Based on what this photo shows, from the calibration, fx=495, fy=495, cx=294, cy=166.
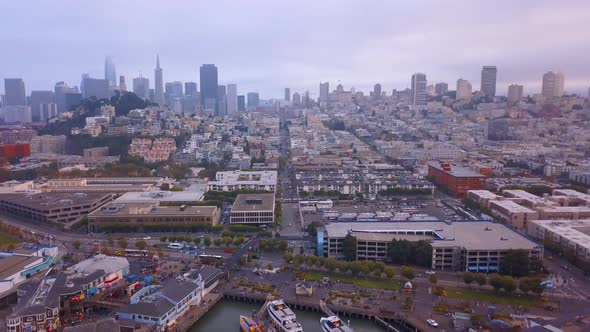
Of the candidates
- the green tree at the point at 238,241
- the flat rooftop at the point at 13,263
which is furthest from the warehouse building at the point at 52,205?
the green tree at the point at 238,241

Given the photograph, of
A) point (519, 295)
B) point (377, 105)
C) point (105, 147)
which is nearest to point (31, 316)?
point (519, 295)

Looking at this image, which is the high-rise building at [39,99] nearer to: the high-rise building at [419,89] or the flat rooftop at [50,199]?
the high-rise building at [419,89]

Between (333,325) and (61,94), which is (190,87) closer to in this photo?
(61,94)

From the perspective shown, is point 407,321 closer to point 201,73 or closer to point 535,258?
point 535,258

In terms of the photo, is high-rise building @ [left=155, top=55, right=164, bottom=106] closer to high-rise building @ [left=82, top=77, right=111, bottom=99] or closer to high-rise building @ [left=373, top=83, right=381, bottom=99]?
high-rise building @ [left=82, top=77, right=111, bottom=99]

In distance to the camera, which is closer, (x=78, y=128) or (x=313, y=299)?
(x=313, y=299)

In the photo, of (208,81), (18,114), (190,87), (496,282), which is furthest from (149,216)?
(190,87)
